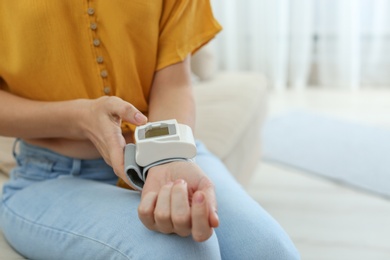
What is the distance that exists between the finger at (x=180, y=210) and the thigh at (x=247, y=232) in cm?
17

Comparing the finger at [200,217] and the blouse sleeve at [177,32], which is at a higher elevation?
the blouse sleeve at [177,32]

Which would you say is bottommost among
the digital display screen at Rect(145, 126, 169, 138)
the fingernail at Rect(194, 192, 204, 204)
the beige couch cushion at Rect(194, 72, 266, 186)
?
the beige couch cushion at Rect(194, 72, 266, 186)

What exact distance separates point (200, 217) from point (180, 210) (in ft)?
0.10

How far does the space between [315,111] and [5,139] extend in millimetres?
1724

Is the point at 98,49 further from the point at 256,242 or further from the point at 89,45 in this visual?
the point at 256,242

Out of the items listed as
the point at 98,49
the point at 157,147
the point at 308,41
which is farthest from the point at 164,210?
the point at 308,41

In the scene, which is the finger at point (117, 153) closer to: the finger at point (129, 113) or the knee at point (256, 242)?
the finger at point (129, 113)

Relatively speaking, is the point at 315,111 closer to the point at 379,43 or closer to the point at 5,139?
the point at 379,43

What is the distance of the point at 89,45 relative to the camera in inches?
45.9

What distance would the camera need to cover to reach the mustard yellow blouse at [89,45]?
3.69 feet

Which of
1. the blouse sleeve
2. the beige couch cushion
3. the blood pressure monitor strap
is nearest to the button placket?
the blouse sleeve

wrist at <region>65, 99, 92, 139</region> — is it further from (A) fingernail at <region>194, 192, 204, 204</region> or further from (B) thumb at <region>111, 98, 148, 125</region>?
(A) fingernail at <region>194, 192, 204, 204</region>

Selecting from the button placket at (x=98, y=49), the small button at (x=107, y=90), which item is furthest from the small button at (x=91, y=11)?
the small button at (x=107, y=90)

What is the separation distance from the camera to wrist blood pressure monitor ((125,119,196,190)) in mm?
982
